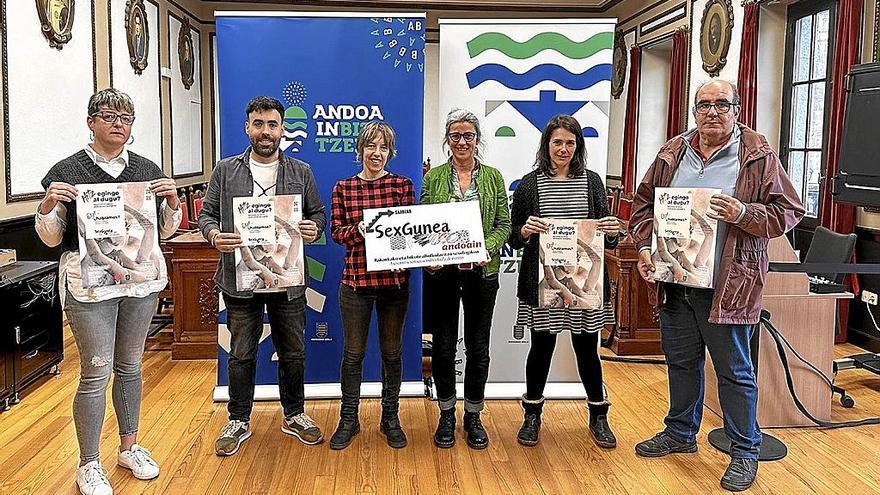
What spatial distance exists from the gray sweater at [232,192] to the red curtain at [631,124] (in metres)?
6.17

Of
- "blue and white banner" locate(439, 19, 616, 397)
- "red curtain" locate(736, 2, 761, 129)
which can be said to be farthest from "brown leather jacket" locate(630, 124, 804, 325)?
"red curtain" locate(736, 2, 761, 129)

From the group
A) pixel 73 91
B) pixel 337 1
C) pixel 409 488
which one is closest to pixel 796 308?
pixel 409 488

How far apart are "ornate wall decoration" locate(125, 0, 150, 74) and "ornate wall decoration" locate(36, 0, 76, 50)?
1377mm

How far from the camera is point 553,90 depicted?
4121mm

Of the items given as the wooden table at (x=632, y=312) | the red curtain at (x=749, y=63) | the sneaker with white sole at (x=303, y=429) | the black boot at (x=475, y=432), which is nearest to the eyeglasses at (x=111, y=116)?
the sneaker with white sole at (x=303, y=429)

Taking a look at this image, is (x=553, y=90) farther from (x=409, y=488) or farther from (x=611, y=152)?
(x=611, y=152)

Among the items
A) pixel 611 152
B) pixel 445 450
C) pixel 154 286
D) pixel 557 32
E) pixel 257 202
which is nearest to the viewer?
pixel 154 286

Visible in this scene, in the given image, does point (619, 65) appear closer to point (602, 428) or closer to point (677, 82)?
point (677, 82)

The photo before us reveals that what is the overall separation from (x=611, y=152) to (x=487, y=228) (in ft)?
22.8

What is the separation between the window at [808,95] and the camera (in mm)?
5812

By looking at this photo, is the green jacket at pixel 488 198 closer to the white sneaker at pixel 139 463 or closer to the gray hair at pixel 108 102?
the gray hair at pixel 108 102

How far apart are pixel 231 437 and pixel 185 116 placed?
712 centimetres

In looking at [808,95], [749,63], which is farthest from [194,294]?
[808,95]

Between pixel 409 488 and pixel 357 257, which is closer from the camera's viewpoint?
pixel 409 488
